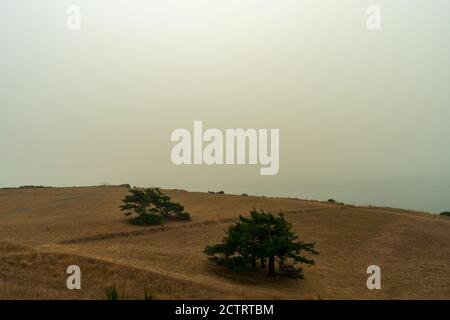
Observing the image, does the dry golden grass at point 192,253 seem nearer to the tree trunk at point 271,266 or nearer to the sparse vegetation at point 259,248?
the tree trunk at point 271,266

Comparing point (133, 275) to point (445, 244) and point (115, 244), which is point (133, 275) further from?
point (445, 244)

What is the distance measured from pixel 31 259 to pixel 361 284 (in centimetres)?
1460

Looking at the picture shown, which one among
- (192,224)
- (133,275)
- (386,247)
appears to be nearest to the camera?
(133,275)

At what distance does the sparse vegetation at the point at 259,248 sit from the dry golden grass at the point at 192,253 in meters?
0.65

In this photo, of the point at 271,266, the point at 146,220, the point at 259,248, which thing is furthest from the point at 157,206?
the point at 271,266

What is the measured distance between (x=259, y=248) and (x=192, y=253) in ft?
14.2

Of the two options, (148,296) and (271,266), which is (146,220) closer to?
(271,266)

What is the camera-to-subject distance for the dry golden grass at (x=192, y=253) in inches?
568

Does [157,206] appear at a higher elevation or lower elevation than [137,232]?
higher

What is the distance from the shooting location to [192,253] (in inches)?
841

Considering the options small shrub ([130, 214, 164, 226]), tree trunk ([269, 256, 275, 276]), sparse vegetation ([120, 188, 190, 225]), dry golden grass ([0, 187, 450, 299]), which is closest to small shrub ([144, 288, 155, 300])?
dry golden grass ([0, 187, 450, 299])

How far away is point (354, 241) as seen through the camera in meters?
27.1

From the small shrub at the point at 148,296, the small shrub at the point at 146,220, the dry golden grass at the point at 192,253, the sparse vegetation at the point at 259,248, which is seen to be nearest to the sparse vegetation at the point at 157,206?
the small shrub at the point at 146,220
